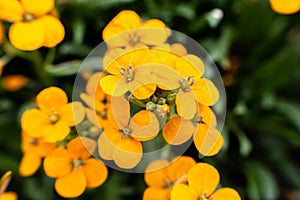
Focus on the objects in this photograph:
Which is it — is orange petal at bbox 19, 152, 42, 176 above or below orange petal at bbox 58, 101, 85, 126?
below

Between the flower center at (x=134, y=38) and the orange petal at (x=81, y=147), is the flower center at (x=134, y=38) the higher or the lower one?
the higher one

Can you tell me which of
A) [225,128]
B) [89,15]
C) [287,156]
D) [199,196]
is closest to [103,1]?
[89,15]

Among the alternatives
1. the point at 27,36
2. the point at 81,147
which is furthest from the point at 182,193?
the point at 27,36

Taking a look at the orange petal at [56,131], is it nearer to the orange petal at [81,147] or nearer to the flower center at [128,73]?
the orange petal at [81,147]

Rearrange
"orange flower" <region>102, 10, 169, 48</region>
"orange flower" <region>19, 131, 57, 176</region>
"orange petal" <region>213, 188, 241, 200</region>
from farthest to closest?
1. "orange flower" <region>19, 131, 57, 176</region>
2. "orange flower" <region>102, 10, 169, 48</region>
3. "orange petal" <region>213, 188, 241, 200</region>

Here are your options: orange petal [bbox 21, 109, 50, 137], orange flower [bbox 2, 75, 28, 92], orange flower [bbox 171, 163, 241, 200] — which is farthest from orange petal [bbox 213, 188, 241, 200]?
orange flower [bbox 2, 75, 28, 92]

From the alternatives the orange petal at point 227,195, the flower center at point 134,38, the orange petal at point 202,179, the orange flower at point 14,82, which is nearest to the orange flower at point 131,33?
the flower center at point 134,38

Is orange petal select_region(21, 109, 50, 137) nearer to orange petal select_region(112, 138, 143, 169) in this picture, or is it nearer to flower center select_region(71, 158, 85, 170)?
flower center select_region(71, 158, 85, 170)
